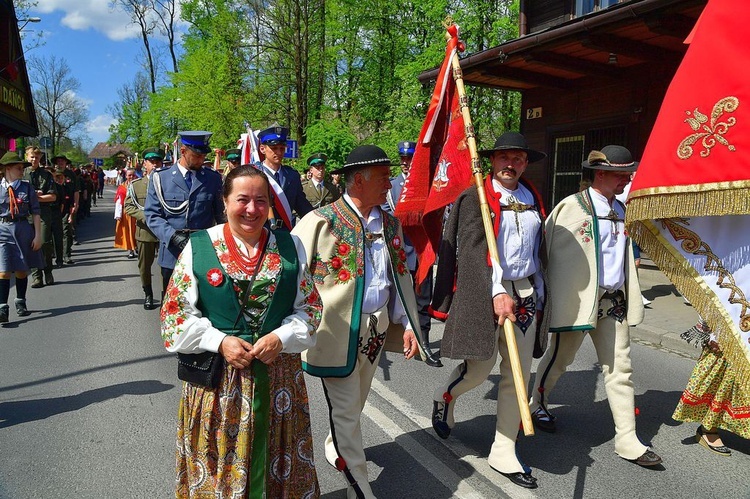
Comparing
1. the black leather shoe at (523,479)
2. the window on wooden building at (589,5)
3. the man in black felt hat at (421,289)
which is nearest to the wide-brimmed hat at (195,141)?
the man in black felt hat at (421,289)

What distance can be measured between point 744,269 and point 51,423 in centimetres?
442

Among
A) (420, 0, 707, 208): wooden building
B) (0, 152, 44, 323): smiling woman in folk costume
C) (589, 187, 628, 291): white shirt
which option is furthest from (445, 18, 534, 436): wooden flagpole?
(0, 152, 44, 323): smiling woman in folk costume

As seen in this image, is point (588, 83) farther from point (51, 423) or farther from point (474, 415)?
point (51, 423)

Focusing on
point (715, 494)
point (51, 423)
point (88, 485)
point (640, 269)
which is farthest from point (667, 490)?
point (640, 269)

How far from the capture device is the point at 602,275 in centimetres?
400

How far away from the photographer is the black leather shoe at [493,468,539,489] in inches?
136

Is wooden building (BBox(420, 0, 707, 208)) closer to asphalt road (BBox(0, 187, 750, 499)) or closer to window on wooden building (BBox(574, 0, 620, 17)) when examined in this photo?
window on wooden building (BBox(574, 0, 620, 17))

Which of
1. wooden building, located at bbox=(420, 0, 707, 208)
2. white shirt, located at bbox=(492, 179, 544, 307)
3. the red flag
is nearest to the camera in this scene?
white shirt, located at bbox=(492, 179, 544, 307)

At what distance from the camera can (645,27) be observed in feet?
27.7

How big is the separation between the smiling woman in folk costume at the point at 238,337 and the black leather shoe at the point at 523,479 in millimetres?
1471

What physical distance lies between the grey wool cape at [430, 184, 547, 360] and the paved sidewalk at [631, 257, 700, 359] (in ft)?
12.3

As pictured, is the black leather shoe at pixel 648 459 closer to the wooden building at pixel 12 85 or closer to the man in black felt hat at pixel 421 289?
A: the man in black felt hat at pixel 421 289

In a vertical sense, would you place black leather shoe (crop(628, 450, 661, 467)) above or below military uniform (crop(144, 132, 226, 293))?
below

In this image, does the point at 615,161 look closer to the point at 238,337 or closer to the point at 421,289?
the point at 421,289
